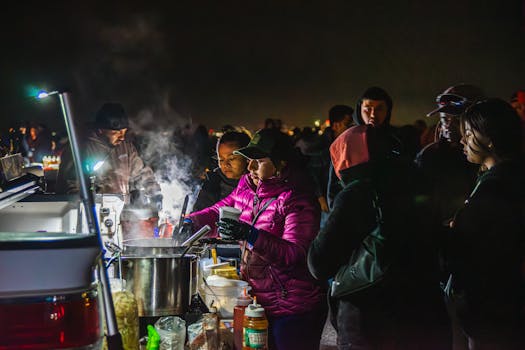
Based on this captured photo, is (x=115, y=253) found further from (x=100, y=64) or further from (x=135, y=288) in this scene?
(x=100, y=64)

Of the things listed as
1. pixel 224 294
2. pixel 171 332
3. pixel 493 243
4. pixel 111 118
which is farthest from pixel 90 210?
pixel 111 118

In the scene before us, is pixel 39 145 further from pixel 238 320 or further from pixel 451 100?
pixel 238 320

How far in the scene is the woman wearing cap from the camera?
3547 millimetres

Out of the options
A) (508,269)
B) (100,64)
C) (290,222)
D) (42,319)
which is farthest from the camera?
(100,64)

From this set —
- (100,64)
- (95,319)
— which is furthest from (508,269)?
(100,64)

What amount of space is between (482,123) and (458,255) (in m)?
0.77

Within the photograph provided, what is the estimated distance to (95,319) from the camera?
1979 millimetres

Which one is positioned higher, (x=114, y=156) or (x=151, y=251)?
(x=114, y=156)

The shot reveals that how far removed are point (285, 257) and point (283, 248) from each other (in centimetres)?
6

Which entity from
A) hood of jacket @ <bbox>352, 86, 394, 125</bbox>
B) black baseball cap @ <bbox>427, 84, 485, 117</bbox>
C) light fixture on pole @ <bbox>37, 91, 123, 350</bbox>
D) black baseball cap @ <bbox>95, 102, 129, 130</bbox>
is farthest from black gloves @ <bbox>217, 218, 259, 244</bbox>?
black baseball cap @ <bbox>95, 102, 129, 130</bbox>

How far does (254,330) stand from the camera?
2959 millimetres

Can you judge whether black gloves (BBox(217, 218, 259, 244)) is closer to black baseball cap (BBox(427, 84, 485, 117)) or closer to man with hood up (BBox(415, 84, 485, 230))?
man with hood up (BBox(415, 84, 485, 230))

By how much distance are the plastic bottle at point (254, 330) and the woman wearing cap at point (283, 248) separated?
1.57 feet

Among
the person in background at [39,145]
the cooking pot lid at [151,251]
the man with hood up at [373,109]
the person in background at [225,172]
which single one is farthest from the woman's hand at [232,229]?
the person in background at [39,145]
